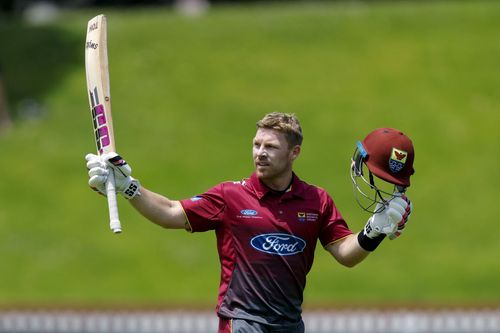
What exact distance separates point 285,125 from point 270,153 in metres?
0.18

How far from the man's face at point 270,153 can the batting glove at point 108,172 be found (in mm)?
708

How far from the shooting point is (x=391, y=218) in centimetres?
628

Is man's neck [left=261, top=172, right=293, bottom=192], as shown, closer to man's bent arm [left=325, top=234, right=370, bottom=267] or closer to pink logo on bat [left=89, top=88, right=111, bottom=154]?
man's bent arm [left=325, top=234, right=370, bottom=267]

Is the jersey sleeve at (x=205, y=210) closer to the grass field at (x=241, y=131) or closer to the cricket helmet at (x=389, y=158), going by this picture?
the cricket helmet at (x=389, y=158)

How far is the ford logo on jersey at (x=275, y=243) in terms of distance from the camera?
21.3 ft

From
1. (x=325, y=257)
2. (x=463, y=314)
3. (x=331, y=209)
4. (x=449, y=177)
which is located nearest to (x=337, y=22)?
(x=449, y=177)

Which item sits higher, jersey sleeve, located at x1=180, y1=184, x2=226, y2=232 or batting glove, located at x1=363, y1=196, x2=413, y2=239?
jersey sleeve, located at x1=180, y1=184, x2=226, y2=232

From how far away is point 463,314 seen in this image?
46.1ft

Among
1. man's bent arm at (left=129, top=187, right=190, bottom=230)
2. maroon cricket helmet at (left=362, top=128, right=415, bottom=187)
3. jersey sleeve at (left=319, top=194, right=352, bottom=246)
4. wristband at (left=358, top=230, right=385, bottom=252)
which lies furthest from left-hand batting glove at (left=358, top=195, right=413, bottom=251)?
man's bent arm at (left=129, top=187, right=190, bottom=230)

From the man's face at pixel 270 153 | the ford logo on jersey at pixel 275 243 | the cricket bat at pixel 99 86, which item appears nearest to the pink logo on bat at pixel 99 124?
the cricket bat at pixel 99 86

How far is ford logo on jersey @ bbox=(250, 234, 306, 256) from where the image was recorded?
6.50 m

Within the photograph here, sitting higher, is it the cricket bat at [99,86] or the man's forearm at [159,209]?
the cricket bat at [99,86]

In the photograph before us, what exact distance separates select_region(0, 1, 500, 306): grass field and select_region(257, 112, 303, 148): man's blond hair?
9315 millimetres

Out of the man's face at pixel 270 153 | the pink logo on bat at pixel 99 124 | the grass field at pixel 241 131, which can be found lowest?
the man's face at pixel 270 153
